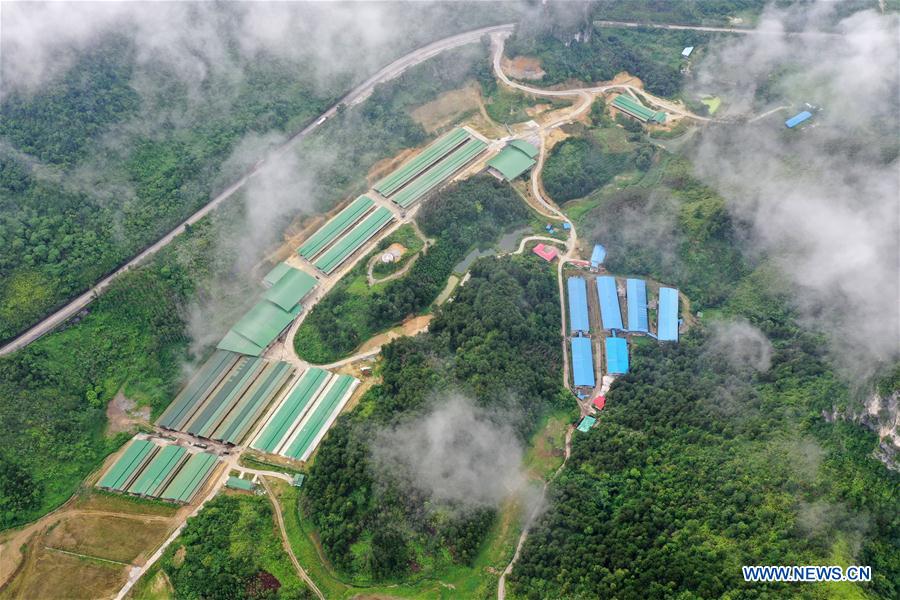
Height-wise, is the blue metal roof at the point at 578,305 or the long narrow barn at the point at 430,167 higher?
the long narrow barn at the point at 430,167

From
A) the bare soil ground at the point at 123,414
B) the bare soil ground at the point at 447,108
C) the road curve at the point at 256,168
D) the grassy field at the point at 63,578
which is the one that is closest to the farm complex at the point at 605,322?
the bare soil ground at the point at 447,108

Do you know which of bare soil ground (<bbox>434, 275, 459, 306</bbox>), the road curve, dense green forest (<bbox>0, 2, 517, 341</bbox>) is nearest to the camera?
the road curve

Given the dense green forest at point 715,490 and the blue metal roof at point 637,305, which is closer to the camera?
the dense green forest at point 715,490

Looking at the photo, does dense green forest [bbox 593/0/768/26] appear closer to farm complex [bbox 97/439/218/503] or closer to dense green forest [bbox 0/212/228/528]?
dense green forest [bbox 0/212/228/528]

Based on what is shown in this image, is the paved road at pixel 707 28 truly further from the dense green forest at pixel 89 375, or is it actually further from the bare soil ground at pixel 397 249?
the dense green forest at pixel 89 375

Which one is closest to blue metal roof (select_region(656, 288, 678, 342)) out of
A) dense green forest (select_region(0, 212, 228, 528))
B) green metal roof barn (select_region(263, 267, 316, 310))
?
green metal roof barn (select_region(263, 267, 316, 310))

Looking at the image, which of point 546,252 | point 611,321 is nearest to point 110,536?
point 611,321
